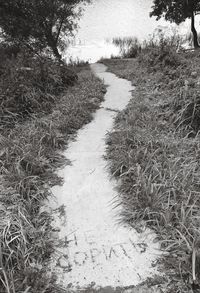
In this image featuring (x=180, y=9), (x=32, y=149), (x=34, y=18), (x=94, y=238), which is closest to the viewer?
(x=94, y=238)

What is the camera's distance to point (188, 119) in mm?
5391

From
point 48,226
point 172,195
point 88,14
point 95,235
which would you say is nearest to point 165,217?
point 172,195

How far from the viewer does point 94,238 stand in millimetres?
3201

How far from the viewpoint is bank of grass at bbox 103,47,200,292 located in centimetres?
284

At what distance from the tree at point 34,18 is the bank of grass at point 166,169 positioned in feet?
27.4

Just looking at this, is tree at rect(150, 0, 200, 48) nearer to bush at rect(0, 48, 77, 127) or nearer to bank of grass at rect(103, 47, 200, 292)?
bush at rect(0, 48, 77, 127)

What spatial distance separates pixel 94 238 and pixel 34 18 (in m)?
12.9

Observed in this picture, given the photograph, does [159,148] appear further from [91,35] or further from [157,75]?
[91,35]

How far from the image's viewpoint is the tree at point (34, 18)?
13.6 meters

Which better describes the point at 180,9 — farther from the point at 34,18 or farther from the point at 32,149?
the point at 32,149

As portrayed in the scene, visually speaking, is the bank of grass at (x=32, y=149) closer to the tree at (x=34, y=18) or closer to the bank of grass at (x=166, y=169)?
the bank of grass at (x=166, y=169)

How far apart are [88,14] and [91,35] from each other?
Result: 6.65m

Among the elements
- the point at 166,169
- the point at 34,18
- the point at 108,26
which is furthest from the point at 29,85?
the point at 108,26

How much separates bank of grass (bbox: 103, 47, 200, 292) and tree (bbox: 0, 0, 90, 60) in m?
8.36
